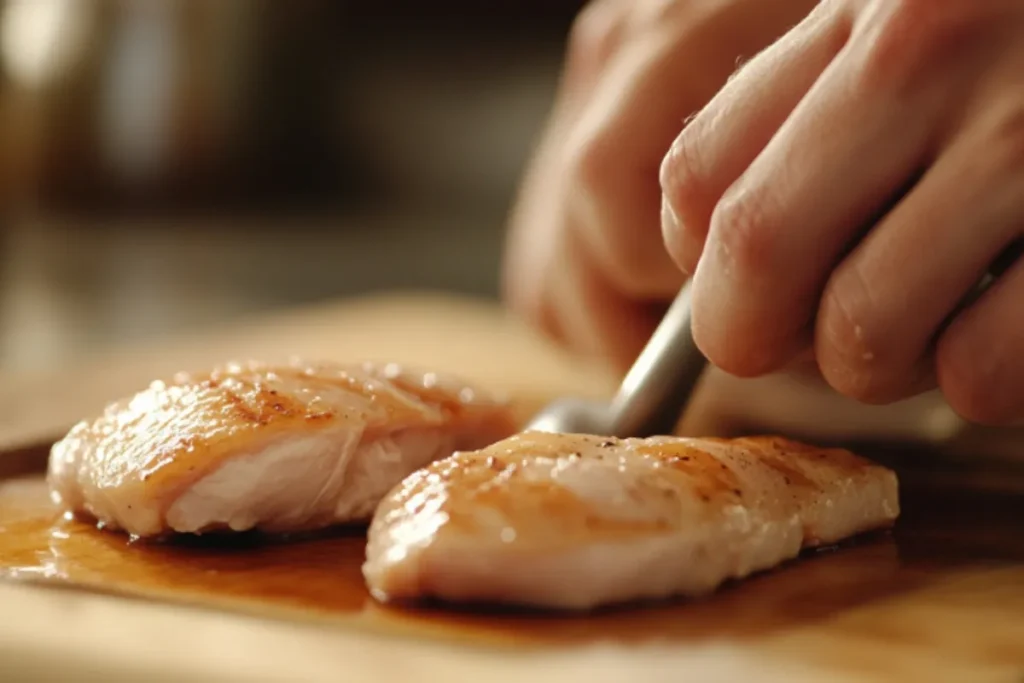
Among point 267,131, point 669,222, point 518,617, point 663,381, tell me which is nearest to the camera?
point 518,617

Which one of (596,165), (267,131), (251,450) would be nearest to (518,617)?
(251,450)

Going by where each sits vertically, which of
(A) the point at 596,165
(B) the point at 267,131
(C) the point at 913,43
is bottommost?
(B) the point at 267,131

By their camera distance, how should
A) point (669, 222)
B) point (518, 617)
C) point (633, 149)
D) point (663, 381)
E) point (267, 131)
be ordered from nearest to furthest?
point (518, 617) < point (669, 222) < point (663, 381) < point (633, 149) < point (267, 131)

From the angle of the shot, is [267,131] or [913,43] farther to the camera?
[267,131]

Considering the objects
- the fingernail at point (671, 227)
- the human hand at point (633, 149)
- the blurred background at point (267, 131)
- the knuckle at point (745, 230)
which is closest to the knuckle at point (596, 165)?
the human hand at point (633, 149)

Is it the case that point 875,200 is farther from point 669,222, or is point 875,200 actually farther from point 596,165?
point 596,165

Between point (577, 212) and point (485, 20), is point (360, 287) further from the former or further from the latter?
point (577, 212)
